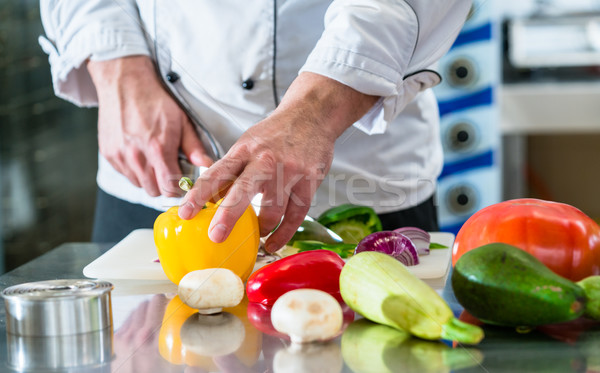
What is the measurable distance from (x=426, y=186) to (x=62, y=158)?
164cm

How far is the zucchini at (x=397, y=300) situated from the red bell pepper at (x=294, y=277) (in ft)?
0.23

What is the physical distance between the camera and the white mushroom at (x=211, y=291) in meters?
0.62

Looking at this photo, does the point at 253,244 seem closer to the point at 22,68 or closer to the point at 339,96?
the point at 339,96


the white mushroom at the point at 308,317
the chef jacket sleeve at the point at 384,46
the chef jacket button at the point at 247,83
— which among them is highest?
the chef jacket sleeve at the point at 384,46

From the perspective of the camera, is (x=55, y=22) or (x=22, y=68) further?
(x=22, y=68)

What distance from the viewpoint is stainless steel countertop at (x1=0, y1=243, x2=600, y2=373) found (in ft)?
1.64

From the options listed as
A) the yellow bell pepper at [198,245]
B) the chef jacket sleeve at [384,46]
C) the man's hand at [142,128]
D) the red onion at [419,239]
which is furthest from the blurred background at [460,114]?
the yellow bell pepper at [198,245]

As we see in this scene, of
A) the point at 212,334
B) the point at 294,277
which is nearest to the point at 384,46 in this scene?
the point at 294,277

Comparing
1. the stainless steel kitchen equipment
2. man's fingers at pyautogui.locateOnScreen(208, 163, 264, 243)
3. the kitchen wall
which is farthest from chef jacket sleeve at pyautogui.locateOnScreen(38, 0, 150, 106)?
the kitchen wall

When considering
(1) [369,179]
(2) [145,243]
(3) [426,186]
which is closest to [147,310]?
(2) [145,243]

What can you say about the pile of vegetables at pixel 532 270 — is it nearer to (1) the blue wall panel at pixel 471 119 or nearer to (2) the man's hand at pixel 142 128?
(2) the man's hand at pixel 142 128

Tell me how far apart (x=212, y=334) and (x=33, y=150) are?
1950mm

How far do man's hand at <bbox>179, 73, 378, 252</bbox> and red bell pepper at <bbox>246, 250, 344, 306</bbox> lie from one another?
6cm

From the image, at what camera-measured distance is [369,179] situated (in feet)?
3.60
